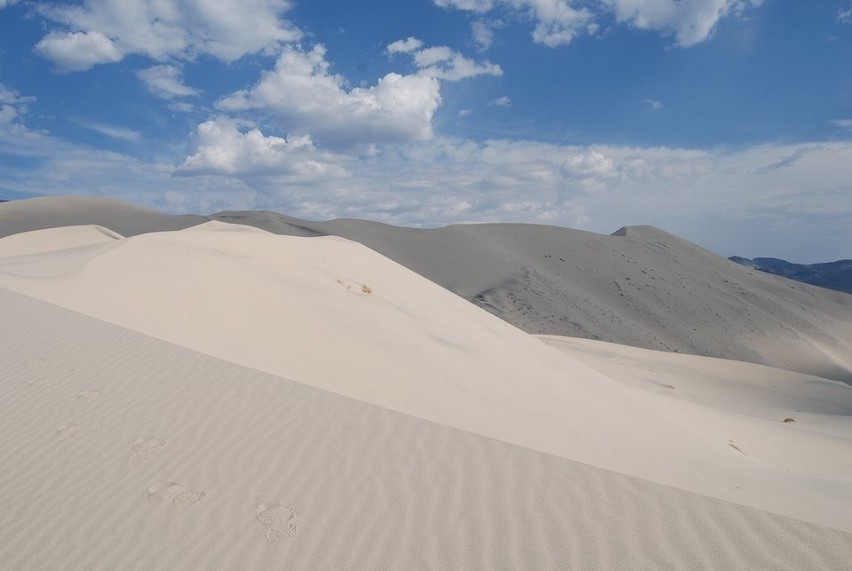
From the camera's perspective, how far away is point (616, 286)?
120 feet

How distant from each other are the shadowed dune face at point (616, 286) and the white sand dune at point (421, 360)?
1667 cm

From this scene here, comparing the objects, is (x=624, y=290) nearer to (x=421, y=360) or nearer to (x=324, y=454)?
(x=421, y=360)

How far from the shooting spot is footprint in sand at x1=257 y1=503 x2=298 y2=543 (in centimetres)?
341

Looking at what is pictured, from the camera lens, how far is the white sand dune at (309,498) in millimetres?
3240

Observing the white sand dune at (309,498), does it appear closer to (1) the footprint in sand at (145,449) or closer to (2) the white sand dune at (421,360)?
(1) the footprint in sand at (145,449)

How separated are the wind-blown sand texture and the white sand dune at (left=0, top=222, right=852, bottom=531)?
0.17 feet

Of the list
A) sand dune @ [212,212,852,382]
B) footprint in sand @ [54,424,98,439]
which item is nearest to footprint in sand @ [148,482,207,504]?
footprint in sand @ [54,424,98,439]

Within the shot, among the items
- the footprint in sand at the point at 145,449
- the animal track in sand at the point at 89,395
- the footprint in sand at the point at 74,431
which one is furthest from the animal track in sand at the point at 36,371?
the footprint in sand at the point at 145,449

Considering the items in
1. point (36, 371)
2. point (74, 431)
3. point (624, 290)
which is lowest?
point (624, 290)

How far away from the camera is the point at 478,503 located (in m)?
3.71

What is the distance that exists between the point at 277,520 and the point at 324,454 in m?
0.78

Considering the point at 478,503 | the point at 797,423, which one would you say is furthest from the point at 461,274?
the point at 478,503

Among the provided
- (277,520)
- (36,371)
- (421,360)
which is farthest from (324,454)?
(421,360)

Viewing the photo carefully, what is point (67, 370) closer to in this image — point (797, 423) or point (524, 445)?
point (524, 445)
